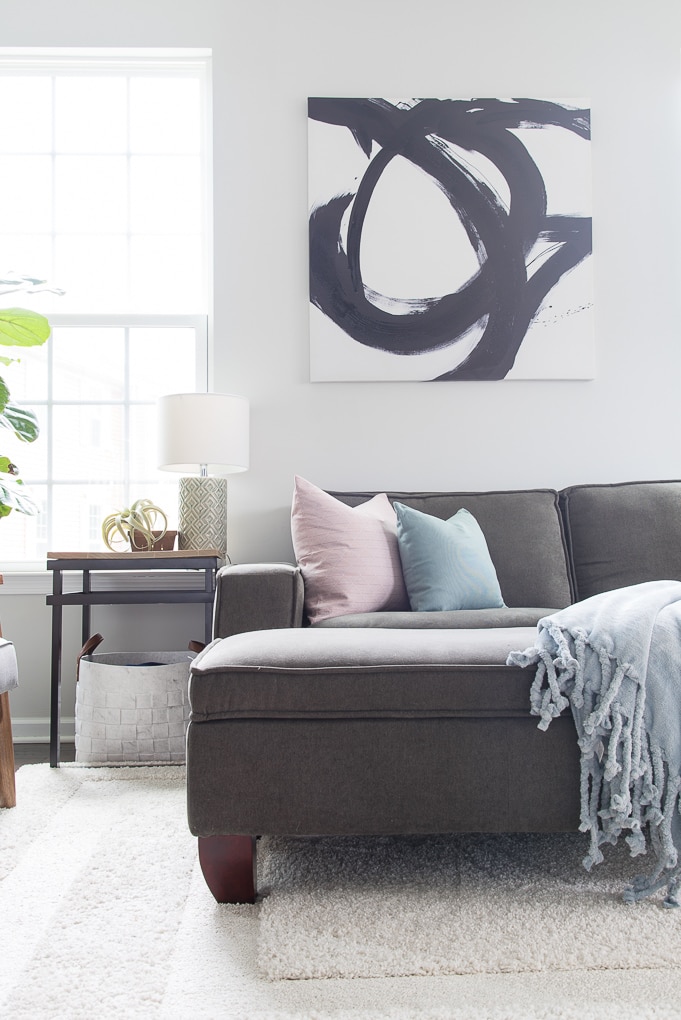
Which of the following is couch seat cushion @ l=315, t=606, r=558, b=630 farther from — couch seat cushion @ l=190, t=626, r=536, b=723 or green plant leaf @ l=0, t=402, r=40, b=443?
green plant leaf @ l=0, t=402, r=40, b=443

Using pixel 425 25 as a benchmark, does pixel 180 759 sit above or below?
below

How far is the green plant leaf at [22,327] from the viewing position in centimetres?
251

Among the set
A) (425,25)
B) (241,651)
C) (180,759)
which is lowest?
(180,759)

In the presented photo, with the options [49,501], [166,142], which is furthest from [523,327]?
[49,501]

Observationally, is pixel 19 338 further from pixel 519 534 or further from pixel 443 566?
pixel 519 534

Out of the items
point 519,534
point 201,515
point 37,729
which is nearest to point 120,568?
point 201,515

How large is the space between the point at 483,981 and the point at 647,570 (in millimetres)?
1626

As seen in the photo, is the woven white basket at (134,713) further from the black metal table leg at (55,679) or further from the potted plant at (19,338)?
the potted plant at (19,338)

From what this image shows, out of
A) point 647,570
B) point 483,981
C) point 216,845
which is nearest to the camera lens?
point 483,981

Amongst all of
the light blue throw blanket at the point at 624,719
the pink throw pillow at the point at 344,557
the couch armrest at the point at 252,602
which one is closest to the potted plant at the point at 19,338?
the couch armrest at the point at 252,602

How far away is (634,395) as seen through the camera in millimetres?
3215

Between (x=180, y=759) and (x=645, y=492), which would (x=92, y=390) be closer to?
(x=180, y=759)

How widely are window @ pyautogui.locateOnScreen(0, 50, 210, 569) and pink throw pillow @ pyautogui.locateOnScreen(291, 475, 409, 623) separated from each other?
35.9 inches

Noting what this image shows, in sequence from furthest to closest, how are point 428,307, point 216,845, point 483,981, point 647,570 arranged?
point 428,307 → point 647,570 → point 216,845 → point 483,981
